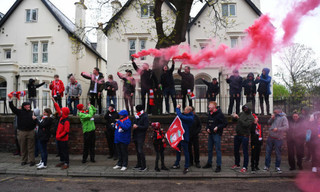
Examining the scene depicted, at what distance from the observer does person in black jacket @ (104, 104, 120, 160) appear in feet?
27.5

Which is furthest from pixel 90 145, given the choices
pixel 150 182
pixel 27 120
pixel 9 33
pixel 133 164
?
pixel 9 33

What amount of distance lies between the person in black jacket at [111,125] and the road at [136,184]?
6.94ft

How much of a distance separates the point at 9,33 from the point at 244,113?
20.7 metres

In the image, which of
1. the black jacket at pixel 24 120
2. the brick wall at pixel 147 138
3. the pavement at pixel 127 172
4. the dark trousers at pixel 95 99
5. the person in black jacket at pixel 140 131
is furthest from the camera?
the dark trousers at pixel 95 99

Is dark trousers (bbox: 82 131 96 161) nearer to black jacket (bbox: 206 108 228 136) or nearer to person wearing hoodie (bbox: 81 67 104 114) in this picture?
person wearing hoodie (bbox: 81 67 104 114)

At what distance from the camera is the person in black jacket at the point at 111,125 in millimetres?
8383

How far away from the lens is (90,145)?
8344mm

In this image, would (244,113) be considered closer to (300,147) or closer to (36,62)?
(300,147)

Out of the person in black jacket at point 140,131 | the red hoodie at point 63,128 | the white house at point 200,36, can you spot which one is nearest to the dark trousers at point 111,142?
the red hoodie at point 63,128

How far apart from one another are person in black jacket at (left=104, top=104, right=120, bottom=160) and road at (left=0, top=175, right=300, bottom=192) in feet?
6.94

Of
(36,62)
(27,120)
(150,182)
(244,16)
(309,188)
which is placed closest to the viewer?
(309,188)

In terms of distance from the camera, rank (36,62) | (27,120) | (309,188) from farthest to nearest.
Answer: (36,62), (27,120), (309,188)

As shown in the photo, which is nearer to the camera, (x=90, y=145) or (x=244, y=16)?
(x=90, y=145)

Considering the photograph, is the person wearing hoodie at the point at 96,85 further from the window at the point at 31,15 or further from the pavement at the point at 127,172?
the window at the point at 31,15
